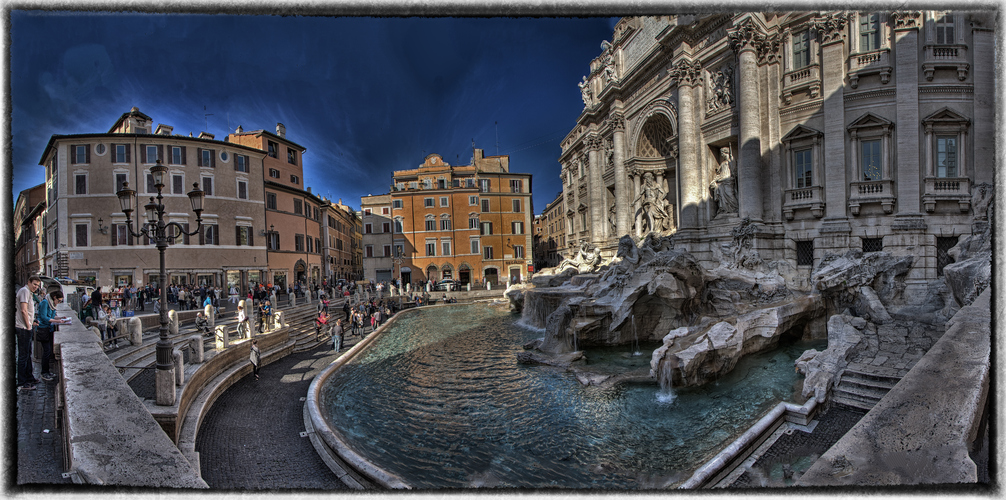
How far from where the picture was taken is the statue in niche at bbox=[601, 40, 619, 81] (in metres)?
27.5

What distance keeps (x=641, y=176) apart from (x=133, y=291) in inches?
1135

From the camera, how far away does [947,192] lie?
1359cm

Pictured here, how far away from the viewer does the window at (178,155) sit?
24580 millimetres

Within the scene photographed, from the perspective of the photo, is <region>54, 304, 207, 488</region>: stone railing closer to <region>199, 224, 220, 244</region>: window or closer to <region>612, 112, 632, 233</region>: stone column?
<region>612, 112, 632, 233</region>: stone column

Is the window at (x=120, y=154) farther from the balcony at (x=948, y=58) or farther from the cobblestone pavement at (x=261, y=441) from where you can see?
the balcony at (x=948, y=58)

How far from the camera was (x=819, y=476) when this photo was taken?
308 cm

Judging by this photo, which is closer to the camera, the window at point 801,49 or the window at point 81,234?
the window at point 801,49

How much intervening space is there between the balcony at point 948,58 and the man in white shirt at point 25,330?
23.2m

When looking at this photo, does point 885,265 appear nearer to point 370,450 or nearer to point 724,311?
point 724,311

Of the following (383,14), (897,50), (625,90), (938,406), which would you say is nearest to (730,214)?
(897,50)

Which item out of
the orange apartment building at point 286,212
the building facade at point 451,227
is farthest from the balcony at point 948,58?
the orange apartment building at point 286,212

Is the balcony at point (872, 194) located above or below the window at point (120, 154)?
below

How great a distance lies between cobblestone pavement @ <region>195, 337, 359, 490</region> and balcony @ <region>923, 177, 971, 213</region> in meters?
19.2

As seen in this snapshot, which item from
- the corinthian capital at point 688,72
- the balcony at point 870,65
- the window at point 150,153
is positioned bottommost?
the window at point 150,153
